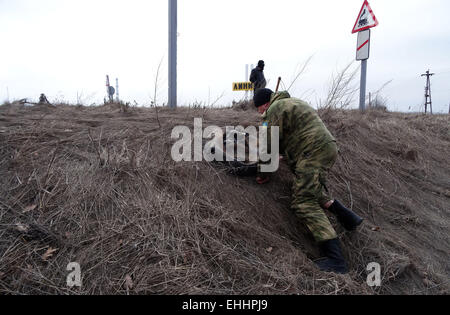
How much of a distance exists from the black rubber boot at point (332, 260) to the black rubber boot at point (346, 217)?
1.15ft

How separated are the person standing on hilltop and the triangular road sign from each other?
3843mm

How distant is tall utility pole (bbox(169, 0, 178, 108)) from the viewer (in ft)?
16.1

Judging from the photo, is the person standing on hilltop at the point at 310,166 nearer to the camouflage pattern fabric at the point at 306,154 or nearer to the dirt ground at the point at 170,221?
the camouflage pattern fabric at the point at 306,154

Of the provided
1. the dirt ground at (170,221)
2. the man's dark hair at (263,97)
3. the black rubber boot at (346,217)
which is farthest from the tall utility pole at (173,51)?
the black rubber boot at (346,217)

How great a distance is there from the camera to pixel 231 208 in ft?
8.56

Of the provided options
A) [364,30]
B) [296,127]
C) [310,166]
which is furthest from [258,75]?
[310,166]

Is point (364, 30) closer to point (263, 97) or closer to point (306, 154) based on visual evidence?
point (263, 97)

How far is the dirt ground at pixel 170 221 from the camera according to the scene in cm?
189

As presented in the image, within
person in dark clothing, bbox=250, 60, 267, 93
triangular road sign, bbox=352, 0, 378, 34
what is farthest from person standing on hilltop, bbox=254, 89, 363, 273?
person in dark clothing, bbox=250, 60, 267, 93

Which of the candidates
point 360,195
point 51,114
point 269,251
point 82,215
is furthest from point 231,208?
point 51,114

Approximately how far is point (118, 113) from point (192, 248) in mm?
3350

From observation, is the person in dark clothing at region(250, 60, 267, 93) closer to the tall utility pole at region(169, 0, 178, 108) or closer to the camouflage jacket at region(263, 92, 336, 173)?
the tall utility pole at region(169, 0, 178, 108)

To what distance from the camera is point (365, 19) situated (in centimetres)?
550

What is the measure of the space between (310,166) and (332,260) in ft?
2.98
